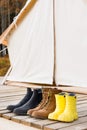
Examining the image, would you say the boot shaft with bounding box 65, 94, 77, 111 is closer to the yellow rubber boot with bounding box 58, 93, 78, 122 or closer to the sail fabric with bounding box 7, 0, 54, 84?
the yellow rubber boot with bounding box 58, 93, 78, 122

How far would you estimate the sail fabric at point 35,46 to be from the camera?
283cm

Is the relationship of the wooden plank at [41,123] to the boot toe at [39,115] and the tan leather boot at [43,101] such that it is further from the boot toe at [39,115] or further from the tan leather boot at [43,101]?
the tan leather boot at [43,101]

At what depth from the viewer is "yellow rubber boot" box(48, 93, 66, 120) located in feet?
9.05

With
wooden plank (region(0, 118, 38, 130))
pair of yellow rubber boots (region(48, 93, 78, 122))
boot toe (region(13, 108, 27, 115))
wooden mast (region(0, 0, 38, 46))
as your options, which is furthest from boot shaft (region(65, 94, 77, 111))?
wooden mast (region(0, 0, 38, 46))

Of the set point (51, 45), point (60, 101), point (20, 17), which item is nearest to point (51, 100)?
point (60, 101)

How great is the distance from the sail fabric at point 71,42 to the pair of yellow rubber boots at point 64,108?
0.38 ft

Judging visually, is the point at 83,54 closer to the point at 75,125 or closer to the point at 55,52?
the point at 55,52

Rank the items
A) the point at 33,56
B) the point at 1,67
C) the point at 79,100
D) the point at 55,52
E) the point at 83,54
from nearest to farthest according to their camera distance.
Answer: the point at 83,54
the point at 55,52
the point at 33,56
the point at 79,100
the point at 1,67

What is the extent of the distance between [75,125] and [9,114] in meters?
0.72

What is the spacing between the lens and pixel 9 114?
122 inches

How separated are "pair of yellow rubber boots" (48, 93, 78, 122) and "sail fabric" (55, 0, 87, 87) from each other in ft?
0.38

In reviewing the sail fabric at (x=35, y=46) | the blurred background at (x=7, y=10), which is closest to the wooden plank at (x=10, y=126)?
the sail fabric at (x=35, y=46)

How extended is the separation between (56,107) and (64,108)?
0.07 metres

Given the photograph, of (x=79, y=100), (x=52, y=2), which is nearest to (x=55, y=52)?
(x=52, y=2)
